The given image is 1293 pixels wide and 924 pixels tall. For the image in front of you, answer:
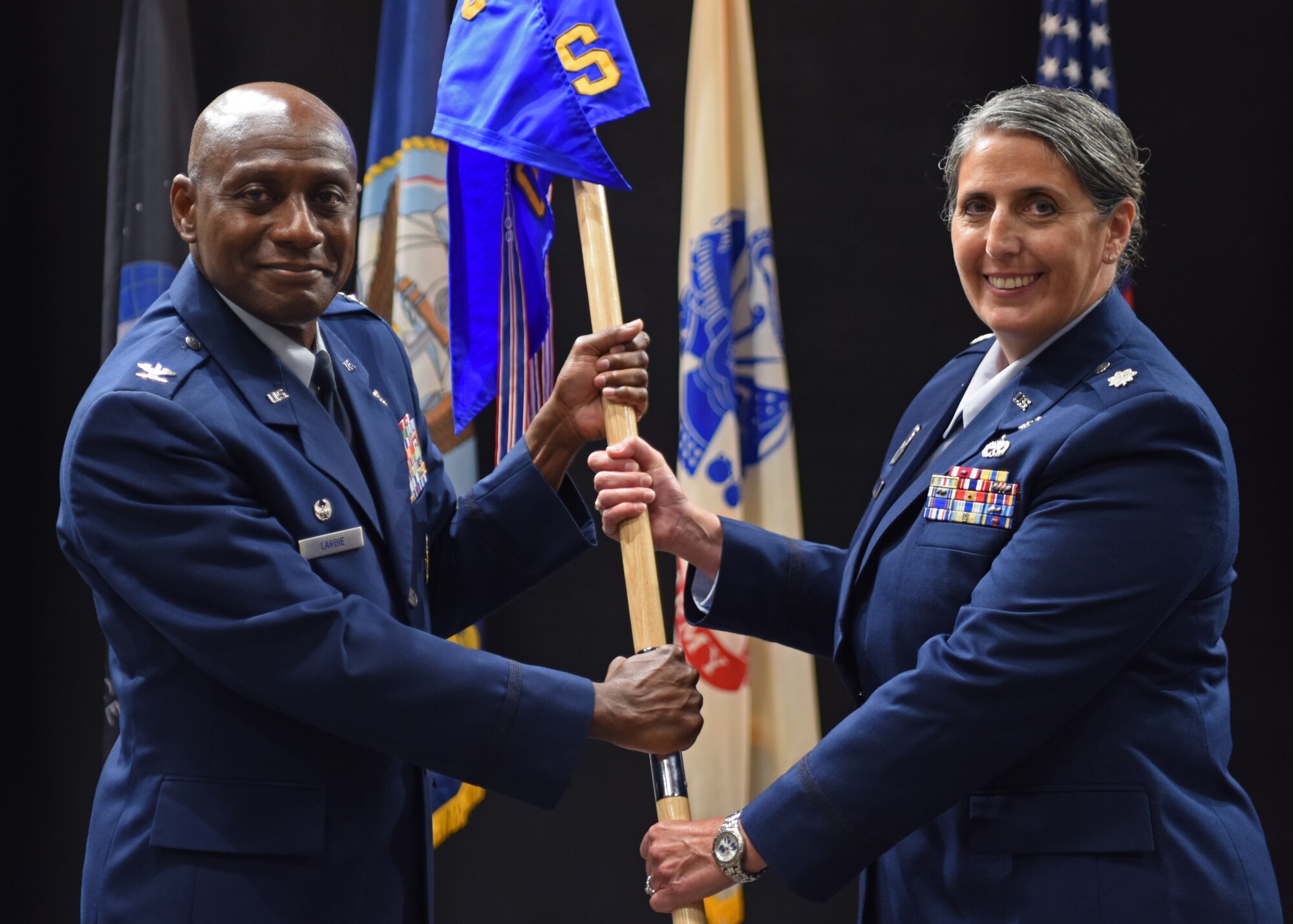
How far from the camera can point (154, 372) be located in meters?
1.62

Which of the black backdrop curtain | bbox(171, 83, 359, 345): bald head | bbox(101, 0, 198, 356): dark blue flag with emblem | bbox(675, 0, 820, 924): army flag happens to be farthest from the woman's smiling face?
bbox(101, 0, 198, 356): dark blue flag with emblem

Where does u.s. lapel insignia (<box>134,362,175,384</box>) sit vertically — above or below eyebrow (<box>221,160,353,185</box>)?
below

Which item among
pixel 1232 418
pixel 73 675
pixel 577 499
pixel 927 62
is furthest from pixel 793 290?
pixel 73 675

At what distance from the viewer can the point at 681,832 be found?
1847mm

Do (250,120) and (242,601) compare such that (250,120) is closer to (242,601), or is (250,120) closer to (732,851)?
(242,601)

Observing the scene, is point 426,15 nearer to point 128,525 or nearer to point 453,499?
point 453,499

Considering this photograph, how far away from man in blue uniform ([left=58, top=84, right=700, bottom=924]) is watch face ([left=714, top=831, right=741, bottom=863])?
0.16 meters

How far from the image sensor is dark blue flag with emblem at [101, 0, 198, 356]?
3.09m

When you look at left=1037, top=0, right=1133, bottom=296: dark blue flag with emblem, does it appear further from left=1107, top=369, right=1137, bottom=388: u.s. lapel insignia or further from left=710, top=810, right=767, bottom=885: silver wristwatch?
left=710, top=810, right=767, bottom=885: silver wristwatch

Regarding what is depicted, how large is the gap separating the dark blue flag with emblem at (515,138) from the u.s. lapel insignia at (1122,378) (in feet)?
2.86

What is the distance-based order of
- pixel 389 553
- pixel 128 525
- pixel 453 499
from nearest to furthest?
1. pixel 128 525
2. pixel 389 553
3. pixel 453 499

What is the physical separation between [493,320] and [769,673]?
1.42 metres

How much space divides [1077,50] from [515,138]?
196cm

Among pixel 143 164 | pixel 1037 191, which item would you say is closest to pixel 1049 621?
pixel 1037 191
